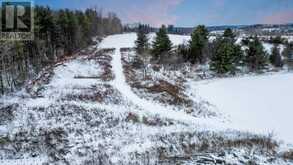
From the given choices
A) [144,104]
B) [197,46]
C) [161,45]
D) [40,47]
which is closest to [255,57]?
[197,46]

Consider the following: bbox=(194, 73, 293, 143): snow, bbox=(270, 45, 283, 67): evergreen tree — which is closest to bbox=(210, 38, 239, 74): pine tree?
bbox=(194, 73, 293, 143): snow

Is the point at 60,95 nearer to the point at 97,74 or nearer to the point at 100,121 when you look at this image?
the point at 100,121

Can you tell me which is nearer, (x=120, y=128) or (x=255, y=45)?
(x=120, y=128)

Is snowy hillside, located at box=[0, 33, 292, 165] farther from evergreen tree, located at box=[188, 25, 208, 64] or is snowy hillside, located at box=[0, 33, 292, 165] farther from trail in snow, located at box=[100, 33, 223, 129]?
evergreen tree, located at box=[188, 25, 208, 64]

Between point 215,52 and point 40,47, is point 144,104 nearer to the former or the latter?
point 40,47

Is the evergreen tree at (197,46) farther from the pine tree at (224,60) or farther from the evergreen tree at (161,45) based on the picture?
the evergreen tree at (161,45)

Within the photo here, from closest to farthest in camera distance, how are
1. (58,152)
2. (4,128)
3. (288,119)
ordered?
(58,152)
(4,128)
(288,119)

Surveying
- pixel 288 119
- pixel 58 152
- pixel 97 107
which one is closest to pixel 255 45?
pixel 288 119
